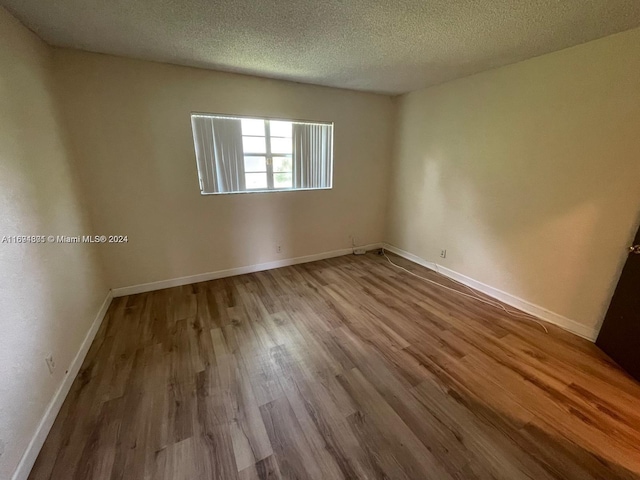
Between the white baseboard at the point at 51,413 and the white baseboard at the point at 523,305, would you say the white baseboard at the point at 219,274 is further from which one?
the white baseboard at the point at 523,305

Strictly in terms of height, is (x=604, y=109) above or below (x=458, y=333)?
above

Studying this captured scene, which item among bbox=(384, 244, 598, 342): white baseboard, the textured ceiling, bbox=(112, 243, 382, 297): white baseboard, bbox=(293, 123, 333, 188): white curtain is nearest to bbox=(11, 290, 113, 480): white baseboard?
bbox=(112, 243, 382, 297): white baseboard

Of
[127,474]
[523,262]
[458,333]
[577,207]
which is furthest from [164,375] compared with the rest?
[577,207]

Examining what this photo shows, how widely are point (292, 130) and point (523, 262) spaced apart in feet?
10.0

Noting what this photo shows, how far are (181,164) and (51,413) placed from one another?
7.56 ft

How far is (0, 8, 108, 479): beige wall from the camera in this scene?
1286 millimetres

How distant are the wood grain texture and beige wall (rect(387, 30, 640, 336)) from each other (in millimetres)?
561

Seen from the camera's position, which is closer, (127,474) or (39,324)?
(127,474)

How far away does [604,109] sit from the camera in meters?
2.01

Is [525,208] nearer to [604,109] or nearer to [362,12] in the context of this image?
[604,109]

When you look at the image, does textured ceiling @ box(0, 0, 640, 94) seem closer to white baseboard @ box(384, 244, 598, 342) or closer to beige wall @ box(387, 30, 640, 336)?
beige wall @ box(387, 30, 640, 336)

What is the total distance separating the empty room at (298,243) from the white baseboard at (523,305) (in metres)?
0.02

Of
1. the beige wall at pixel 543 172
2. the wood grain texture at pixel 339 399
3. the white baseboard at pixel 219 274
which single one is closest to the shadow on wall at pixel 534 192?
the beige wall at pixel 543 172

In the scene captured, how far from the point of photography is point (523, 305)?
8.87 feet
